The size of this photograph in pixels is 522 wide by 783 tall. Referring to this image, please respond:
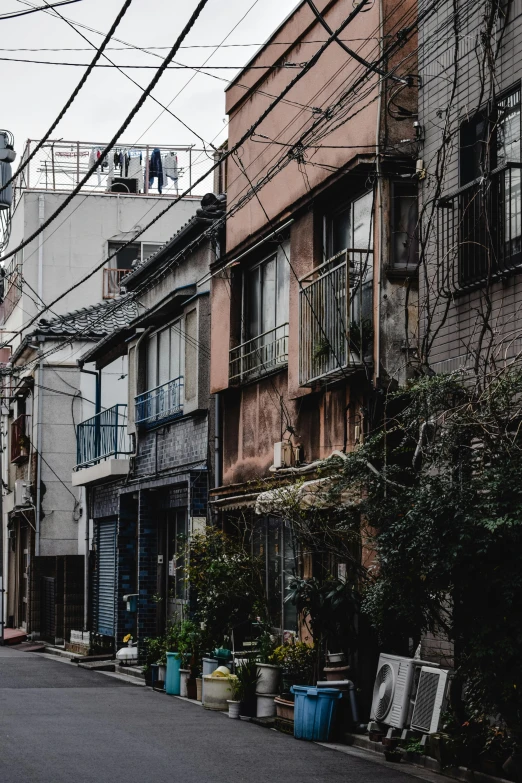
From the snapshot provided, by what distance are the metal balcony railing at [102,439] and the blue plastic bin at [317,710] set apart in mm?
12968

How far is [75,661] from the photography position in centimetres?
2656

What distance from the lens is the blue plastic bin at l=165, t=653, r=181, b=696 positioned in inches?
748

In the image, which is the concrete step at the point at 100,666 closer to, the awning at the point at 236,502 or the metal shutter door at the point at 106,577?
the metal shutter door at the point at 106,577

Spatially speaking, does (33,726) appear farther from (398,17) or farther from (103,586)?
(103,586)

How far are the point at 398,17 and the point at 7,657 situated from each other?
61.1 feet

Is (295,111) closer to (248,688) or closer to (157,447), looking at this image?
(248,688)

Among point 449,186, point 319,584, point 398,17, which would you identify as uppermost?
point 398,17

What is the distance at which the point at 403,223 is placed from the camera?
1502cm

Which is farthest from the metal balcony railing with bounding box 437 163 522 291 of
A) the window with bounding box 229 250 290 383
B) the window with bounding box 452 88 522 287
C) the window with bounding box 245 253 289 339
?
the window with bounding box 245 253 289 339

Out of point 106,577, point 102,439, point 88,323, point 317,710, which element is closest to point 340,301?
point 317,710

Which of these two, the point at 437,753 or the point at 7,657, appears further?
the point at 7,657

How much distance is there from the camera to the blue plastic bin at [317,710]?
13.7 meters

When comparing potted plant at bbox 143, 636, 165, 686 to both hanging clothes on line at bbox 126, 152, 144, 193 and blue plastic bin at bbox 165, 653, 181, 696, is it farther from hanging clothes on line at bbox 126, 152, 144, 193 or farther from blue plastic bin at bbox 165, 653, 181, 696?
hanging clothes on line at bbox 126, 152, 144, 193

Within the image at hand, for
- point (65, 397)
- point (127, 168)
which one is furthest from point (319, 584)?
point (127, 168)
